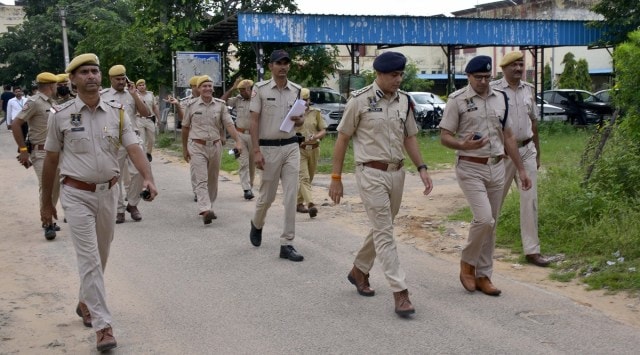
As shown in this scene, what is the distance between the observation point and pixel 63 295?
23.4 feet

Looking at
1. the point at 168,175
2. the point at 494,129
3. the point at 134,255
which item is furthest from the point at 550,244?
the point at 168,175

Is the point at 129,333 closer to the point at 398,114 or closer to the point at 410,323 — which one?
the point at 410,323

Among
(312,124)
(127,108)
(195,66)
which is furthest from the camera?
(195,66)

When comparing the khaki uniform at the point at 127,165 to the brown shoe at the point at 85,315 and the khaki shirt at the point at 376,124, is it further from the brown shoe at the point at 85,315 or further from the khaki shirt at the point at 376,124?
the khaki shirt at the point at 376,124

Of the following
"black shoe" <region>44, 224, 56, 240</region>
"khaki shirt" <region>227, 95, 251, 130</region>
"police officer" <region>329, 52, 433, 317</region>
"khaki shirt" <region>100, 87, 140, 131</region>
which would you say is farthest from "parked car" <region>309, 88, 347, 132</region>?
"police officer" <region>329, 52, 433, 317</region>

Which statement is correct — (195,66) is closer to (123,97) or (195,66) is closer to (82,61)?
(123,97)

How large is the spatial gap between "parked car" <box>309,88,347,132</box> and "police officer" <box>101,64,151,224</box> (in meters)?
14.5

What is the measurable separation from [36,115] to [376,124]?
5.30 m

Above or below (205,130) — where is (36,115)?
above

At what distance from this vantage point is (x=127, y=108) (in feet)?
35.0

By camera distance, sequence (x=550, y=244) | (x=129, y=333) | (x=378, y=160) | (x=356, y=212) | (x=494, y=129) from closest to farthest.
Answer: (x=129, y=333) → (x=378, y=160) → (x=494, y=129) → (x=550, y=244) → (x=356, y=212)

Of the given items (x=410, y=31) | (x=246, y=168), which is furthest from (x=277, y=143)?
(x=410, y=31)

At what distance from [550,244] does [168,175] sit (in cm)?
1000

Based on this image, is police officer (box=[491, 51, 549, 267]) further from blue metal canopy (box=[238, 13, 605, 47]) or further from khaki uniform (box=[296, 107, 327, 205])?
blue metal canopy (box=[238, 13, 605, 47])
